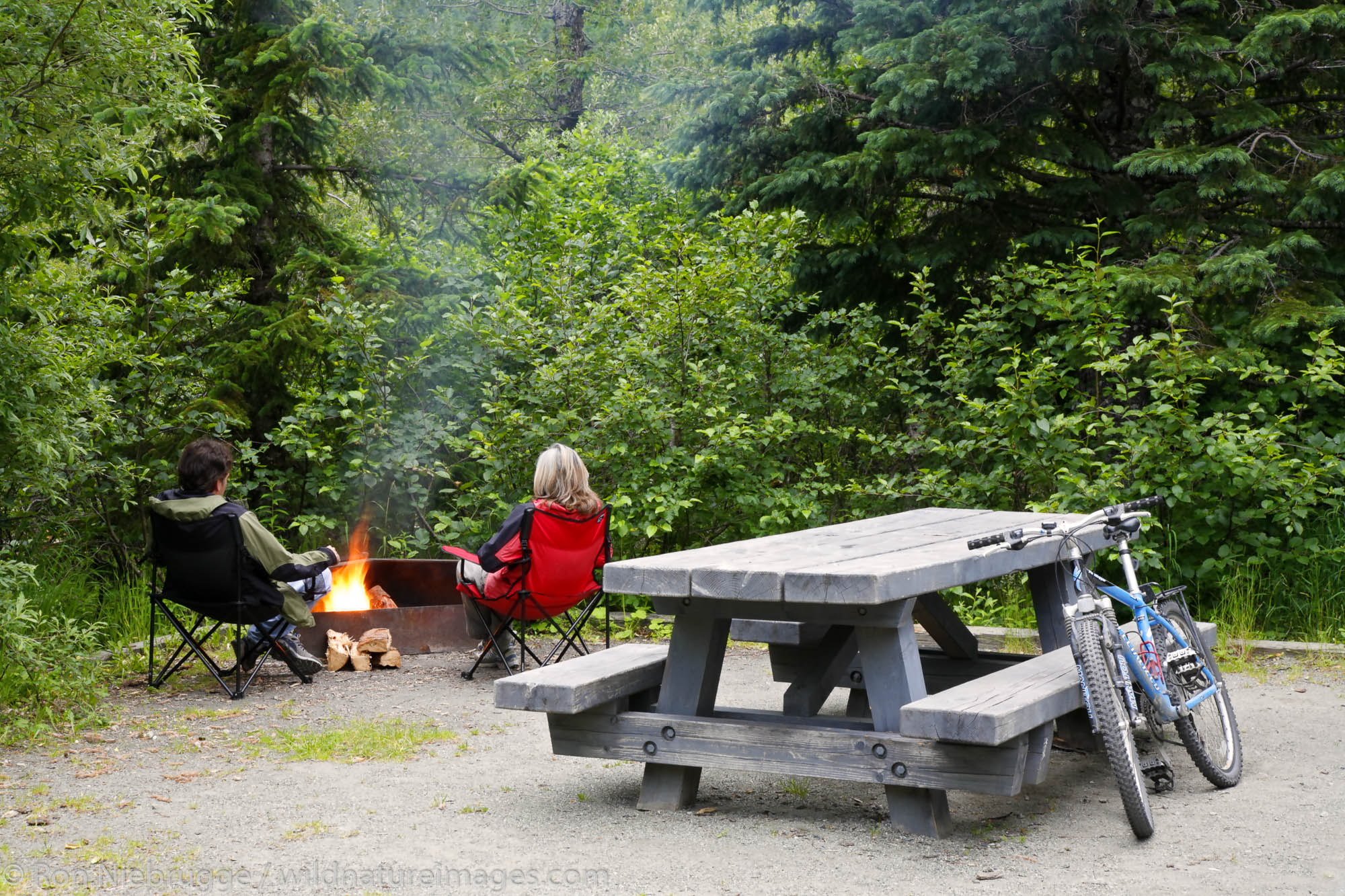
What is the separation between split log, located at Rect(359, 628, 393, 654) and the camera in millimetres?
7078

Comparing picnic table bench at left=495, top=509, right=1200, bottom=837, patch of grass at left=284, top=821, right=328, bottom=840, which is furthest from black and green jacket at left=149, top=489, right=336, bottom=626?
patch of grass at left=284, top=821, right=328, bottom=840

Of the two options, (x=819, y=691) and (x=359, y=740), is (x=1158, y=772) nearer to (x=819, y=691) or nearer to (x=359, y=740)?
(x=819, y=691)

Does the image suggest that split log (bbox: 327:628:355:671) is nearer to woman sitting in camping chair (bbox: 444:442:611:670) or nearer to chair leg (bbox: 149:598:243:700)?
chair leg (bbox: 149:598:243:700)

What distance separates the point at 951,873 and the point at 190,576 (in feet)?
13.8

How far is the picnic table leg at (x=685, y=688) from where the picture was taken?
13.9ft

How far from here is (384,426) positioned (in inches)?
343

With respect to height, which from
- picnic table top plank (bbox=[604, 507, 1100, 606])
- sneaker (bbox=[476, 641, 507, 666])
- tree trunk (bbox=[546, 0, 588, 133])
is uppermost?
tree trunk (bbox=[546, 0, 588, 133])

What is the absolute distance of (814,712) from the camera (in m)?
4.84

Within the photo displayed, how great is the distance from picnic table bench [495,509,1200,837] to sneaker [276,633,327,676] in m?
2.48

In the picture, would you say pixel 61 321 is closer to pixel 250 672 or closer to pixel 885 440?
pixel 250 672

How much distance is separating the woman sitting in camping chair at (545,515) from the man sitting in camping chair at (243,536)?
0.83 meters

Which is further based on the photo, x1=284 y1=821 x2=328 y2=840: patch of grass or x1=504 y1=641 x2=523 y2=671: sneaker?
x1=504 y1=641 x2=523 y2=671: sneaker

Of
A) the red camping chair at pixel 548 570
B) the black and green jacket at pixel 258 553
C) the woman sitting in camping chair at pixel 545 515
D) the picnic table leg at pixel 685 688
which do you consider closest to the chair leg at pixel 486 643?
the red camping chair at pixel 548 570

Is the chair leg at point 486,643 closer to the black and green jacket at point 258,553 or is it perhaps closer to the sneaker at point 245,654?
the black and green jacket at point 258,553
